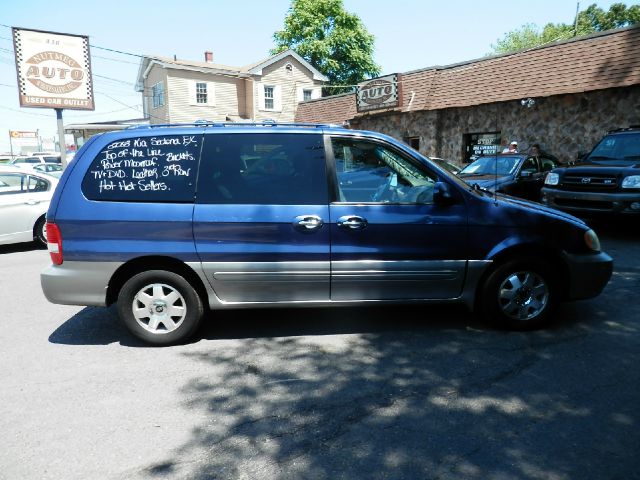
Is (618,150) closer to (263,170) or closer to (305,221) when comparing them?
(305,221)

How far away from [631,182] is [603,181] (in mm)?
421

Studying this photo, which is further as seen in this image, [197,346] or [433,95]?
[433,95]

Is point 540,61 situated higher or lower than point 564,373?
higher

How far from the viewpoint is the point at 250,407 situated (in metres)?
3.16

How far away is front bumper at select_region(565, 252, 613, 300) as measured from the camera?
14.0ft

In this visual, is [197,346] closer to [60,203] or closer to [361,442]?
[60,203]

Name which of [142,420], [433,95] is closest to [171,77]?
[433,95]

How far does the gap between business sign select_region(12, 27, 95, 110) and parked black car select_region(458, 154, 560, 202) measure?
1273 centimetres

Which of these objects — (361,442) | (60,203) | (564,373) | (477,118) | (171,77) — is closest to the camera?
(361,442)

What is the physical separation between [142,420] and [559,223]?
375cm

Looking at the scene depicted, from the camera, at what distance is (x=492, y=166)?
34.9 ft

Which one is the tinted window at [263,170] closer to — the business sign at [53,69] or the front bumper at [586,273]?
the front bumper at [586,273]

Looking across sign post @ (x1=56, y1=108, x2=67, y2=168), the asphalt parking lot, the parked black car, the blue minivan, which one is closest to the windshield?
the parked black car

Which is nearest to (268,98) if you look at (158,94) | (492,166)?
(158,94)
